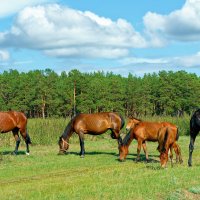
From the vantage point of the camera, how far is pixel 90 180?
12.0 meters

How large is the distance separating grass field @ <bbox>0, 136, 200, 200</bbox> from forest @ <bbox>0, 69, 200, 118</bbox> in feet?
198

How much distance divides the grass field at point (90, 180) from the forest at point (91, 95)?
6044 cm

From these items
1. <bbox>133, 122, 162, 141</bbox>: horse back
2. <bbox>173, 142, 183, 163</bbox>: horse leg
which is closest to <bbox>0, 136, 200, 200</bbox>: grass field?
<bbox>173, 142, 183, 163</bbox>: horse leg

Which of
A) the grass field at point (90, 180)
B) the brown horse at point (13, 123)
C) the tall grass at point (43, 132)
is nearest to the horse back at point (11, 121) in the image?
the brown horse at point (13, 123)

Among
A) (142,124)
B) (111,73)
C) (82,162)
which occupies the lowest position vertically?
(82,162)

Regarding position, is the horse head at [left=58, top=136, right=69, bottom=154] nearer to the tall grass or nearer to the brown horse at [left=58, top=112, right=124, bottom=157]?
the brown horse at [left=58, top=112, right=124, bottom=157]

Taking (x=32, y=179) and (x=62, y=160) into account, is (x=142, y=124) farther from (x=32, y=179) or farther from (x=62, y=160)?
(x=32, y=179)

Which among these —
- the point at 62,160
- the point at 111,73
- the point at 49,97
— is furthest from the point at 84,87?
the point at 62,160

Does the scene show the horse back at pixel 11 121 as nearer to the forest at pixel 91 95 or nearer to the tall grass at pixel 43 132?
the tall grass at pixel 43 132

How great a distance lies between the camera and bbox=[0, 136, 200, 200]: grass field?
9703mm

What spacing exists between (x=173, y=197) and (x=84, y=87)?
76.5 metres

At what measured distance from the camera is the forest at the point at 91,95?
81750 mm

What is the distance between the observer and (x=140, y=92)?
91688 millimetres

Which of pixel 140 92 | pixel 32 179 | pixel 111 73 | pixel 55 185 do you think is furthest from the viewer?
pixel 111 73
